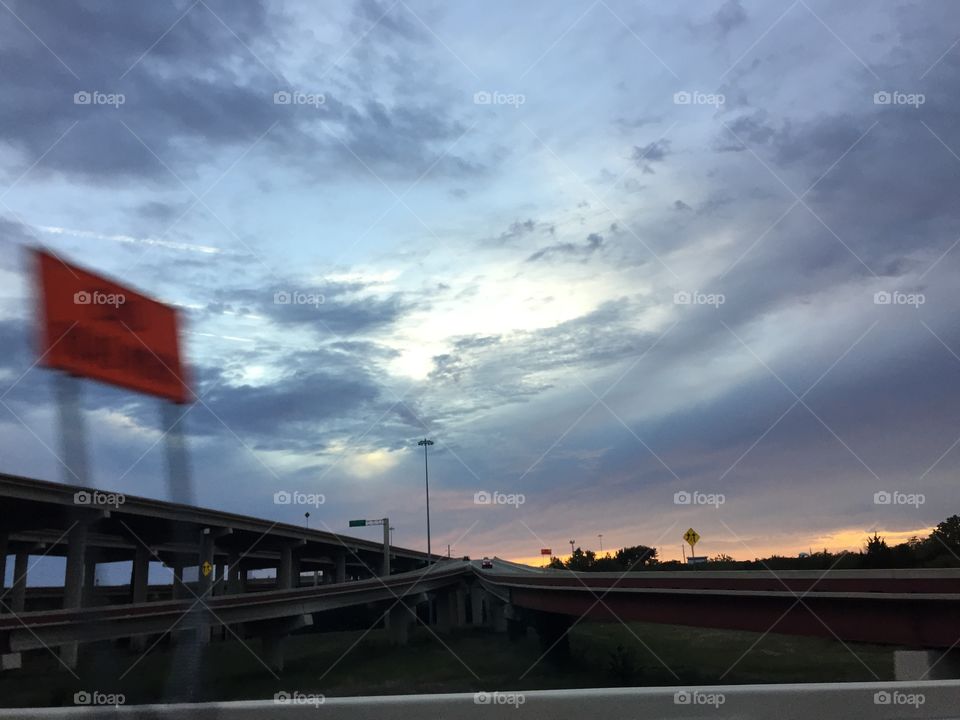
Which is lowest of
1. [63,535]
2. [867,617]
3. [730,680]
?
[730,680]

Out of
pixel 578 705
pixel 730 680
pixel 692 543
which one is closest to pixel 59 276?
pixel 578 705

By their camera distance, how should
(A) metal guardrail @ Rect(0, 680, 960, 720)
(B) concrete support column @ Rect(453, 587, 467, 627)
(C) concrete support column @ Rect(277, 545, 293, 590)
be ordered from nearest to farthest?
1. (A) metal guardrail @ Rect(0, 680, 960, 720)
2. (C) concrete support column @ Rect(277, 545, 293, 590)
3. (B) concrete support column @ Rect(453, 587, 467, 627)

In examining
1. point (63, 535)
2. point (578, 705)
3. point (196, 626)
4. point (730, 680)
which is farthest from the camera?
point (63, 535)

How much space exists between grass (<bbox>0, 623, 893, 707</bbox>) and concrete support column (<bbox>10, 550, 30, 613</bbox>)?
15.2 metres

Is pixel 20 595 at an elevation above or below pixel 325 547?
below

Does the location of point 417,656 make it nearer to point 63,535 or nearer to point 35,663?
point 35,663

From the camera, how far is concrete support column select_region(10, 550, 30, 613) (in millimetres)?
66894

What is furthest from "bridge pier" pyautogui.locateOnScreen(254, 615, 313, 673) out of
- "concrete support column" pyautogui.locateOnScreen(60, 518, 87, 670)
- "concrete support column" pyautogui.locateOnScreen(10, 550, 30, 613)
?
"concrete support column" pyautogui.locateOnScreen(10, 550, 30, 613)

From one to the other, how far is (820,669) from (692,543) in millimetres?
7911

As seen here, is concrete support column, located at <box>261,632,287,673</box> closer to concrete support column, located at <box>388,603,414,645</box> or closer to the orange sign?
Result: concrete support column, located at <box>388,603,414,645</box>

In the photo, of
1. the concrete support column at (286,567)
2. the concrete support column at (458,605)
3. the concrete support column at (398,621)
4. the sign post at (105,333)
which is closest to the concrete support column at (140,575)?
the concrete support column at (286,567)

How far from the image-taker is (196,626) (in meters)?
6.38

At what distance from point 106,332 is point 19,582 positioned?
76536 millimetres

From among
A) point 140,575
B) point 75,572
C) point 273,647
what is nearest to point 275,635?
point 273,647
